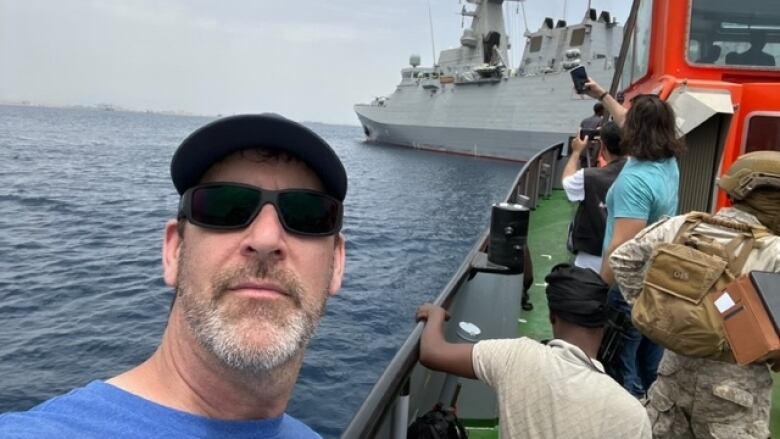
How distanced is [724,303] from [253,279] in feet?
6.10

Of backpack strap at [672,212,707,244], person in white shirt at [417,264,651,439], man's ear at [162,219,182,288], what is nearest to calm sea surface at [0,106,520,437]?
person in white shirt at [417,264,651,439]

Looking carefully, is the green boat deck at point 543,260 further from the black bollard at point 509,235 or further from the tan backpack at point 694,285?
the tan backpack at point 694,285

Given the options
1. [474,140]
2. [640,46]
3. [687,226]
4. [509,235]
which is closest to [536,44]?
[474,140]

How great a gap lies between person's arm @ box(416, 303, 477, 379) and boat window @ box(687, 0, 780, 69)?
3833 mm

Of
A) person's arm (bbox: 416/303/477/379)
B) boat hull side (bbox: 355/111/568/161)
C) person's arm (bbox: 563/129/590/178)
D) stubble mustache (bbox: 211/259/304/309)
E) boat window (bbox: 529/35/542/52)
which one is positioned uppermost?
boat window (bbox: 529/35/542/52)

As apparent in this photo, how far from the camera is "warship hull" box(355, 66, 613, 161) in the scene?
4166 cm

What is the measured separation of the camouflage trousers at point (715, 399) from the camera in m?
2.36

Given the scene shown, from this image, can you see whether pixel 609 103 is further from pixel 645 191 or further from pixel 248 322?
pixel 248 322

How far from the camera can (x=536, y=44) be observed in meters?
50.1

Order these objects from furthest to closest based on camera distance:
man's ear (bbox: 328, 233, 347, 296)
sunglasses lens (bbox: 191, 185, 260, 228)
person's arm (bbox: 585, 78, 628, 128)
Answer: person's arm (bbox: 585, 78, 628, 128) → man's ear (bbox: 328, 233, 347, 296) → sunglasses lens (bbox: 191, 185, 260, 228)

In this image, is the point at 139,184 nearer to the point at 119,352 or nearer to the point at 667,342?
the point at 119,352

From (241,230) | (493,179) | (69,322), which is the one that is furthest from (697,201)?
(493,179)

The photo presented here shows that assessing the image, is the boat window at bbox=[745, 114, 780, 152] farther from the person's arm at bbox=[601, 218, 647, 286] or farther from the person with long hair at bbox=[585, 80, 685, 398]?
the person's arm at bbox=[601, 218, 647, 286]

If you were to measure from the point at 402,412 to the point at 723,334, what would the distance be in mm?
1291
